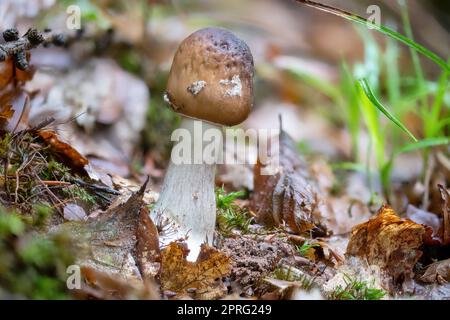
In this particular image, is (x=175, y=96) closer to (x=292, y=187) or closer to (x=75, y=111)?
(x=292, y=187)

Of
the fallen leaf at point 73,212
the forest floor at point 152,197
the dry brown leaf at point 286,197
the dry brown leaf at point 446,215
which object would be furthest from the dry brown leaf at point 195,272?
the dry brown leaf at point 446,215

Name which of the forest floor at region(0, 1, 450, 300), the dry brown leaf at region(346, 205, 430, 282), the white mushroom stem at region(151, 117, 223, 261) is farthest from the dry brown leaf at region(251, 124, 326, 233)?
the white mushroom stem at region(151, 117, 223, 261)

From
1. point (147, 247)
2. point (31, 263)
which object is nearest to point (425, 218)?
point (147, 247)

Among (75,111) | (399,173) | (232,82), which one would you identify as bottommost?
(399,173)

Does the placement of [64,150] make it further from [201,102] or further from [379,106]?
[379,106]

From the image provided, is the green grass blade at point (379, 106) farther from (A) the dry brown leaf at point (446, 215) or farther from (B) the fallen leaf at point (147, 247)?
(B) the fallen leaf at point (147, 247)

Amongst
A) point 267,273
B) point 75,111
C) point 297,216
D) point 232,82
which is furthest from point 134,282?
point 75,111
